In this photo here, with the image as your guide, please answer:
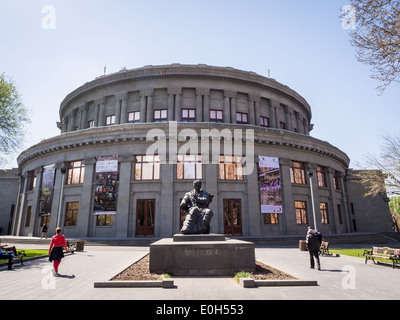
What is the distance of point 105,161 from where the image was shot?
25.9 meters

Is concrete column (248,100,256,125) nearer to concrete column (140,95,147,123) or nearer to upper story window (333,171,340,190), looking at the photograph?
concrete column (140,95,147,123)

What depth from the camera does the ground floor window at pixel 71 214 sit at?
86.5ft

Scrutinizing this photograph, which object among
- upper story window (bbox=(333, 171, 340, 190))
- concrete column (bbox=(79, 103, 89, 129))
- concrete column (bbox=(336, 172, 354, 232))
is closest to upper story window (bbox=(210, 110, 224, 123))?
concrete column (bbox=(79, 103, 89, 129))

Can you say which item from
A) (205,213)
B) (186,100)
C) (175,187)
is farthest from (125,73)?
(205,213)

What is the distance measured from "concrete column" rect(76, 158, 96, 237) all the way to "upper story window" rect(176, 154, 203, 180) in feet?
30.3

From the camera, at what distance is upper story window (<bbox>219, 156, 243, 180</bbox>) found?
2561cm

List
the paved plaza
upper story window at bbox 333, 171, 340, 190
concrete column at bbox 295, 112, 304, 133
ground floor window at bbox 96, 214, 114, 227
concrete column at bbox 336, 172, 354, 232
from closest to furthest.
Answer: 1. the paved plaza
2. ground floor window at bbox 96, 214, 114, 227
3. concrete column at bbox 336, 172, 354, 232
4. upper story window at bbox 333, 171, 340, 190
5. concrete column at bbox 295, 112, 304, 133

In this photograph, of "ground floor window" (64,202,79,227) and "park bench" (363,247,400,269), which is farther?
"ground floor window" (64,202,79,227)

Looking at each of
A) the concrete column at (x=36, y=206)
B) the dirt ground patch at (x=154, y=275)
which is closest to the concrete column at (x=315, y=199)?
the dirt ground patch at (x=154, y=275)

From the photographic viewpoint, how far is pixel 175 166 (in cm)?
2500

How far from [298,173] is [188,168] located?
13287 mm

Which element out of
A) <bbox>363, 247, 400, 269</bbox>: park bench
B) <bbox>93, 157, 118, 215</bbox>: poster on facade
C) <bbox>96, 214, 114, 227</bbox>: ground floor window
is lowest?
<bbox>363, 247, 400, 269</bbox>: park bench
